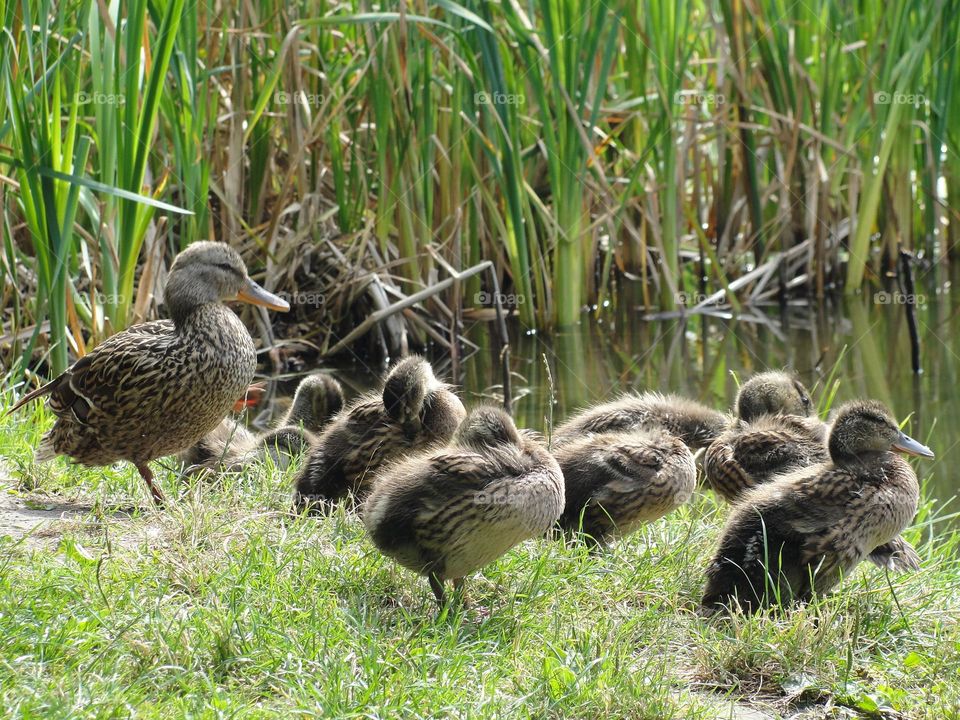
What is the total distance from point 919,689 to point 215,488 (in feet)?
9.19

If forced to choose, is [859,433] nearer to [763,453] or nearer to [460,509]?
[763,453]

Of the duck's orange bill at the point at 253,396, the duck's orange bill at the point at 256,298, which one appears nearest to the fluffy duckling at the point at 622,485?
the duck's orange bill at the point at 256,298

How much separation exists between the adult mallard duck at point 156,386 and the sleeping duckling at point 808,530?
214cm

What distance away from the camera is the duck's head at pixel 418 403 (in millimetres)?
4844

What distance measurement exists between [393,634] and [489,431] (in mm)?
720

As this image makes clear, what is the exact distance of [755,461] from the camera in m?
4.90

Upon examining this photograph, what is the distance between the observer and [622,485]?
4512mm

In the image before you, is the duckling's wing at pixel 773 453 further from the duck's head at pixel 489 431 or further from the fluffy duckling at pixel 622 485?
the duck's head at pixel 489 431

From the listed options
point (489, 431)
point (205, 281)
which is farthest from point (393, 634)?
point (205, 281)

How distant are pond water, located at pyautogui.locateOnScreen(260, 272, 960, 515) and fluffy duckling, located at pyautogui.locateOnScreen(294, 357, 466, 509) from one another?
2.30 meters

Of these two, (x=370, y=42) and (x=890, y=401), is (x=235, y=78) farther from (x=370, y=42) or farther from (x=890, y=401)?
(x=890, y=401)

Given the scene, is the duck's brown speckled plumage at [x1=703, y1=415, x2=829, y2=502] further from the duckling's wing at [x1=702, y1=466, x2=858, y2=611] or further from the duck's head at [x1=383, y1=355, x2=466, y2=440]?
the duck's head at [x1=383, y1=355, x2=466, y2=440]

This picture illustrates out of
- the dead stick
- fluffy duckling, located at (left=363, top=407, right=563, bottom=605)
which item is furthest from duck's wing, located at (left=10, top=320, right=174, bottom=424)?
the dead stick

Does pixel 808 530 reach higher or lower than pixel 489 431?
lower
